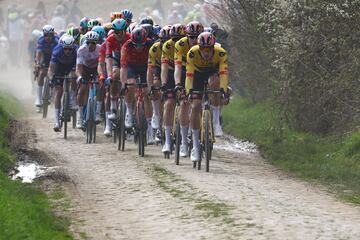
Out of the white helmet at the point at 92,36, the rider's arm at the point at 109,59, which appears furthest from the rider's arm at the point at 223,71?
the white helmet at the point at 92,36

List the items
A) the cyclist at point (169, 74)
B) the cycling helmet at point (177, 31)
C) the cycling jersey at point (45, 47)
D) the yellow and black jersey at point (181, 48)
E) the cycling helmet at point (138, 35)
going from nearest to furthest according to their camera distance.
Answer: the yellow and black jersey at point (181, 48), the cyclist at point (169, 74), the cycling helmet at point (177, 31), the cycling helmet at point (138, 35), the cycling jersey at point (45, 47)

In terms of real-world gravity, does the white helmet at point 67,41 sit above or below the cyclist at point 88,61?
above

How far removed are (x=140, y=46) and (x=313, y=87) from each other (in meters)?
3.16

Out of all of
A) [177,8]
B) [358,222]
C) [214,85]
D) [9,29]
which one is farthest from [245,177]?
[9,29]

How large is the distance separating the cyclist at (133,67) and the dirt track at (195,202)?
1182 mm

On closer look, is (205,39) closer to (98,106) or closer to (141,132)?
(141,132)

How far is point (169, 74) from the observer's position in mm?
18641

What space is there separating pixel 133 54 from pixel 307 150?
3465 millimetres

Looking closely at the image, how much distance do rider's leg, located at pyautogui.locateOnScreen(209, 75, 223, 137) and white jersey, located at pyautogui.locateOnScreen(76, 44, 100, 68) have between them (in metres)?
3.97

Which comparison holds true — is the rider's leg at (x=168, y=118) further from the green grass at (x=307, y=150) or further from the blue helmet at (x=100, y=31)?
the blue helmet at (x=100, y=31)

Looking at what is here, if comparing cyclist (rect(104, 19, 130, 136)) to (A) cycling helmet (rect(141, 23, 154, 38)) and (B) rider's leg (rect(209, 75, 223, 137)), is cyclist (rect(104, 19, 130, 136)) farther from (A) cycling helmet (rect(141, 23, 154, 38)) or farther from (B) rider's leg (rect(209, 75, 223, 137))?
(B) rider's leg (rect(209, 75, 223, 137))

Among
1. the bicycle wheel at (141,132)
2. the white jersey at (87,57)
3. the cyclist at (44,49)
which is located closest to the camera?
the bicycle wheel at (141,132)

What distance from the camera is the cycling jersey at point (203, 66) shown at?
1664 centimetres

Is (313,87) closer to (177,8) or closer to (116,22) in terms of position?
(116,22)
